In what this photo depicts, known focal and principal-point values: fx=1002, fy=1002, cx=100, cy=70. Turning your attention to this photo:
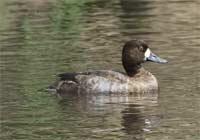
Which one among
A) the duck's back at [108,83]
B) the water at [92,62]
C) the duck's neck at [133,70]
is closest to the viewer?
the water at [92,62]

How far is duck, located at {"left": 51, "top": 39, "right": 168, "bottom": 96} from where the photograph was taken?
16.9 metres

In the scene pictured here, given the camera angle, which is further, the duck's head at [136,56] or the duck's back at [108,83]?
the duck's head at [136,56]

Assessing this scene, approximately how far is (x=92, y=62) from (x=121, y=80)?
2405 millimetres

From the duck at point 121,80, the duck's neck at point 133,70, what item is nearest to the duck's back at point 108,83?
the duck at point 121,80

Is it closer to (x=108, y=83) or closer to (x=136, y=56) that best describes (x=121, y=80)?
(x=108, y=83)

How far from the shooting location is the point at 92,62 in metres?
19.3

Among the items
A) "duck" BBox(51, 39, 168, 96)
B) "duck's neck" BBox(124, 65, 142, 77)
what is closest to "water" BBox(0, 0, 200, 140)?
"duck" BBox(51, 39, 168, 96)

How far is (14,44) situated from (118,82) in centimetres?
548

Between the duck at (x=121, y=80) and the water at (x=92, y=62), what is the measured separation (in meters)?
0.33

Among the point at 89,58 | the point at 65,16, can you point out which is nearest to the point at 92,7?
the point at 65,16

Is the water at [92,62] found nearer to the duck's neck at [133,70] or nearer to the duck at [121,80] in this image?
the duck at [121,80]

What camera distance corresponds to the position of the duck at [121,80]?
55.6ft

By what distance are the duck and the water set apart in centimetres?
33

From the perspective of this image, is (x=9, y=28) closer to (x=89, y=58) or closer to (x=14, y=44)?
(x=14, y=44)
